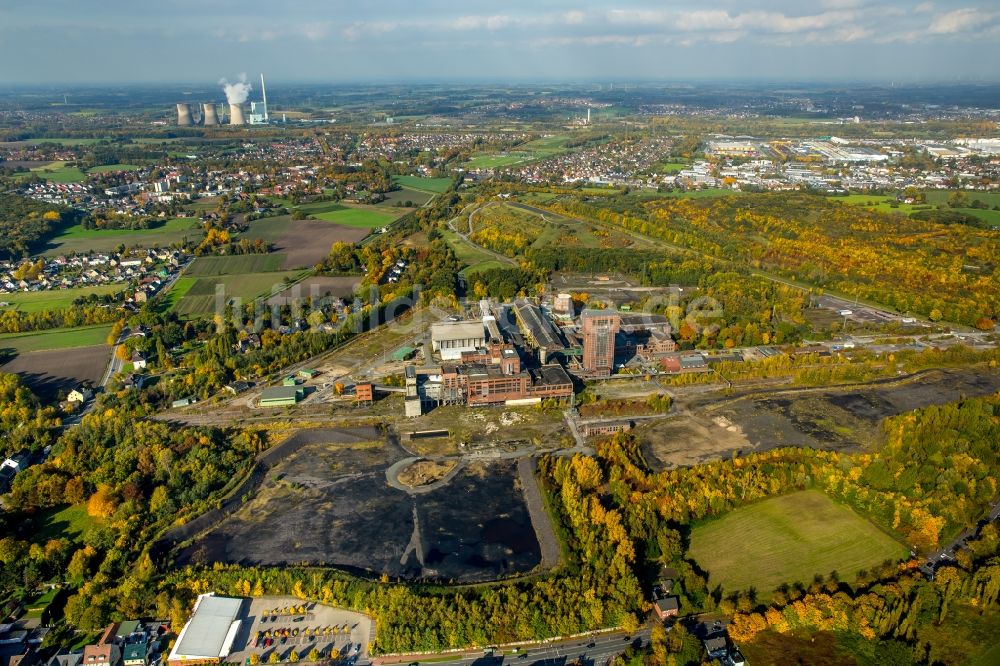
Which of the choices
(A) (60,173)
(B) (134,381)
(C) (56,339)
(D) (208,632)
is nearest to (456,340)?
(B) (134,381)

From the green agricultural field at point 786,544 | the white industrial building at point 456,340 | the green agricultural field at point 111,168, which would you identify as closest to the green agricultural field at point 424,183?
the green agricultural field at point 111,168

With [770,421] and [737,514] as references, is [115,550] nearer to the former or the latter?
[737,514]

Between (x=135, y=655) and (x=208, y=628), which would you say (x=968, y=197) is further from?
(x=135, y=655)

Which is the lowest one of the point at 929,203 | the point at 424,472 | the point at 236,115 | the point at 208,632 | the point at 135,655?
the point at 135,655

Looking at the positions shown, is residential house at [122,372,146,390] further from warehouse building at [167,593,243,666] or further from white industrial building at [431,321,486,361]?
warehouse building at [167,593,243,666]

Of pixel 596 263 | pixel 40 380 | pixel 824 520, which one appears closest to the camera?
pixel 824 520

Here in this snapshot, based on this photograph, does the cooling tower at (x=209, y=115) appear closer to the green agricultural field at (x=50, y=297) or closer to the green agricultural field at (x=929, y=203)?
the green agricultural field at (x=50, y=297)

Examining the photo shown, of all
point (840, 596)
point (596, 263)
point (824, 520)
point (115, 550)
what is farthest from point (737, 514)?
point (596, 263)
